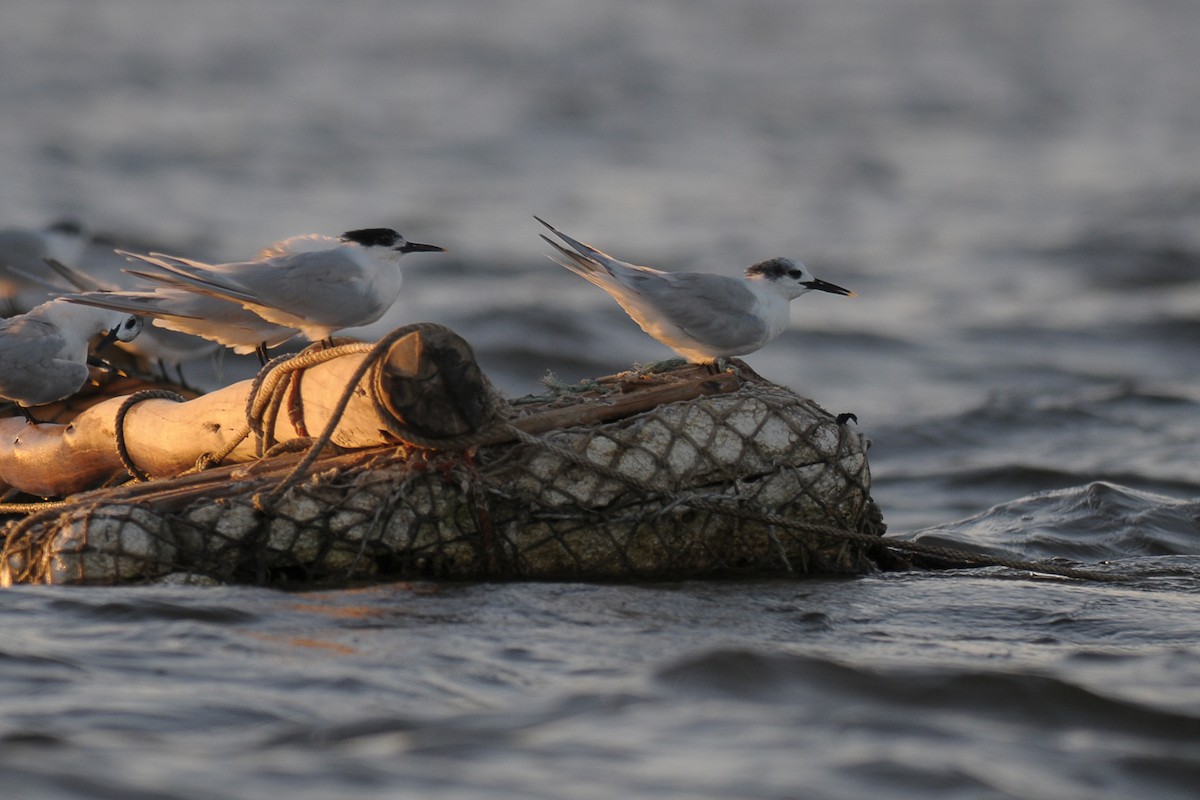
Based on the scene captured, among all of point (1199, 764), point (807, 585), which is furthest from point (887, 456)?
point (1199, 764)

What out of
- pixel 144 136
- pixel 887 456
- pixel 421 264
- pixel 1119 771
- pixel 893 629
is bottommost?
pixel 1119 771

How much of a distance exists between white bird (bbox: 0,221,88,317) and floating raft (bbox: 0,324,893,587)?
5447 mm

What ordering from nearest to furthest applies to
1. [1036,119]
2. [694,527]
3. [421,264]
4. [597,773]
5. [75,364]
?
[597,773], [694,527], [75,364], [421,264], [1036,119]

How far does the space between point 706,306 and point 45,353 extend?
2.89m

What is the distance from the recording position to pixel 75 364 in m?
6.89

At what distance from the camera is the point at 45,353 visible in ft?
Answer: 22.4

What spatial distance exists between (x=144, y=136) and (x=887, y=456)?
47.4 feet

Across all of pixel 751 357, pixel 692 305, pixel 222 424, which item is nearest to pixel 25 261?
pixel 222 424

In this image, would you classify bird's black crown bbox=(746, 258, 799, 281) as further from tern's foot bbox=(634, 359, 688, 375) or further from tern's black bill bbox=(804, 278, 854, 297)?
tern's foot bbox=(634, 359, 688, 375)

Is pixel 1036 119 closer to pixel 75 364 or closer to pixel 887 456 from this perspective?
pixel 887 456

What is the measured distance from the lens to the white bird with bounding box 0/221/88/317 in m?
10.8

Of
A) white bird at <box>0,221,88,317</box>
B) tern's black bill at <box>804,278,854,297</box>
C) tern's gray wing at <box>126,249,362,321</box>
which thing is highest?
white bird at <box>0,221,88,317</box>

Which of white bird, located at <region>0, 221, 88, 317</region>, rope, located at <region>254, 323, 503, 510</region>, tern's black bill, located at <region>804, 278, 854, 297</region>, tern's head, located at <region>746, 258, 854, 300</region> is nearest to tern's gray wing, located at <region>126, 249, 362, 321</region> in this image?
rope, located at <region>254, 323, 503, 510</region>

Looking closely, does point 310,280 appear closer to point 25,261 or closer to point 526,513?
point 526,513
